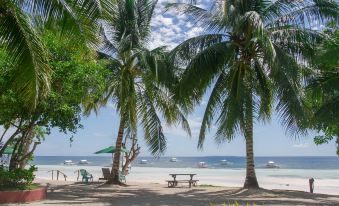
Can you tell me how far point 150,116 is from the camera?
19.9m

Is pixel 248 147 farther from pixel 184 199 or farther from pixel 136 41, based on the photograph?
pixel 136 41

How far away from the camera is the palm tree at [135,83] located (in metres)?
19.0

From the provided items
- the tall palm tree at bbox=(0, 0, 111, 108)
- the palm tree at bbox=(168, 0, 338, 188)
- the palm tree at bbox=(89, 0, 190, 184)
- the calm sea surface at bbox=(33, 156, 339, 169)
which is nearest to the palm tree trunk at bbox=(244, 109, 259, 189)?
the palm tree at bbox=(168, 0, 338, 188)

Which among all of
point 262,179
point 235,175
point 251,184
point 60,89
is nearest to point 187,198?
point 251,184

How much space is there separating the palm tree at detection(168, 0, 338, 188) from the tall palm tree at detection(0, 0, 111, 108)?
6.61 metres

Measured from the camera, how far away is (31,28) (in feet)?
31.9

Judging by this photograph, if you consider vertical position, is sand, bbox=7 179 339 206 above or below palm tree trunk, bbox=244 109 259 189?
below

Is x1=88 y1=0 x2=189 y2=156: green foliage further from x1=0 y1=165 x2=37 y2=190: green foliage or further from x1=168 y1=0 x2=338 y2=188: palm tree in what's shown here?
x1=0 y1=165 x2=37 y2=190: green foliage

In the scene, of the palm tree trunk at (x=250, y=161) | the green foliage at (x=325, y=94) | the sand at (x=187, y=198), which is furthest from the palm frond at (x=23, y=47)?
the palm tree trunk at (x=250, y=161)

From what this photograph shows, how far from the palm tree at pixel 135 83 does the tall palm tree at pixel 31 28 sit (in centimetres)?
865

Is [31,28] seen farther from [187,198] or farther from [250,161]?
[250,161]

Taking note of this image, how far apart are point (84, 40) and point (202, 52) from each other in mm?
6957

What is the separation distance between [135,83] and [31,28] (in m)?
10.3

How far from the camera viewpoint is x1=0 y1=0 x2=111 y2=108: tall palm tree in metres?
9.29
